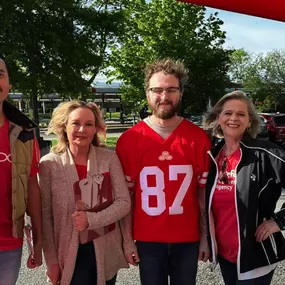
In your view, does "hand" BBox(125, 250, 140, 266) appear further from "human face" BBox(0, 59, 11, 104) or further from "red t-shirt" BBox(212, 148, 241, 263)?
"human face" BBox(0, 59, 11, 104)

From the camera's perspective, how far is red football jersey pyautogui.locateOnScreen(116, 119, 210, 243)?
2648mm

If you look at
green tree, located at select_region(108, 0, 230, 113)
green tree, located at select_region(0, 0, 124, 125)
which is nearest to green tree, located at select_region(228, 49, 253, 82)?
green tree, located at select_region(108, 0, 230, 113)

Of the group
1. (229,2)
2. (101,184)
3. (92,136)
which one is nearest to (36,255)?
(101,184)

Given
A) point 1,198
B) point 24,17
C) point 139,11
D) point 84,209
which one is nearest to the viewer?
point 1,198

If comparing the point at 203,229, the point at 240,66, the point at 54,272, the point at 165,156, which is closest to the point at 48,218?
the point at 54,272

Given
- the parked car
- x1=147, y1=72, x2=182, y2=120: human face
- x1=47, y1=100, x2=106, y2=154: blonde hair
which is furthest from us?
the parked car

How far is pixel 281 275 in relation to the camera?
12.6 feet

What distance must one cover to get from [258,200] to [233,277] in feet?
1.95

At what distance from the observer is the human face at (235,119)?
263 cm

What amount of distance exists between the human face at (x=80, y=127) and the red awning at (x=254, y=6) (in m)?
1.10

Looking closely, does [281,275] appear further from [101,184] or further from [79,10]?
[79,10]

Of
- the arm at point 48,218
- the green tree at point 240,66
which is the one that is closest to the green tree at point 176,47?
the arm at point 48,218

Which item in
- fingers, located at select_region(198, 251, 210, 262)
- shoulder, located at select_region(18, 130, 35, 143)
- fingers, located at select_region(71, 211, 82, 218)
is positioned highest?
shoulder, located at select_region(18, 130, 35, 143)

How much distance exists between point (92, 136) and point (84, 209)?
500mm
